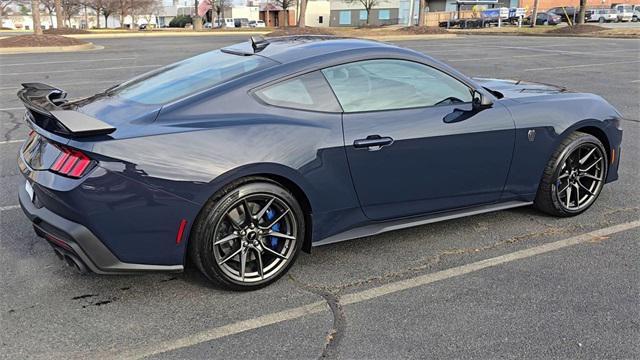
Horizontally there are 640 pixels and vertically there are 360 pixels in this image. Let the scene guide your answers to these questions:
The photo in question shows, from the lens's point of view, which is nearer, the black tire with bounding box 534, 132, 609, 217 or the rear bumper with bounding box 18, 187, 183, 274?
the rear bumper with bounding box 18, 187, 183, 274

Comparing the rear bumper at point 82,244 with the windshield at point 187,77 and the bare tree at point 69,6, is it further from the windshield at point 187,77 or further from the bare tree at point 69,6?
the bare tree at point 69,6

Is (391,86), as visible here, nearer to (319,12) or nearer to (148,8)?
(319,12)

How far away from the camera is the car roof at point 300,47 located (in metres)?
3.54

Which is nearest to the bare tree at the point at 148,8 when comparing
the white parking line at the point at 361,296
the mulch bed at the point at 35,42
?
the mulch bed at the point at 35,42

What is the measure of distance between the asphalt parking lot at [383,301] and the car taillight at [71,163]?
0.81 metres

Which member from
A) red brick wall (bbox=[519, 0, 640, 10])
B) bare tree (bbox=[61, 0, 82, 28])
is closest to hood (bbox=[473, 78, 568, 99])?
bare tree (bbox=[61, 0, 82, 28])

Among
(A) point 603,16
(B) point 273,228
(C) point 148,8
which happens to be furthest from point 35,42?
(C) point 148,8

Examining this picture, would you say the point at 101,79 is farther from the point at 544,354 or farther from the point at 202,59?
the point at 544,354

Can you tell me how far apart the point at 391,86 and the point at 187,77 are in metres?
1.38

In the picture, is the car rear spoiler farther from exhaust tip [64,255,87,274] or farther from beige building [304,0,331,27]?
beige building [304,0,331,27]

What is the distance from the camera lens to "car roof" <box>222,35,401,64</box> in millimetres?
3540

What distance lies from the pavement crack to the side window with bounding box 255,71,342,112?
1.11 metres

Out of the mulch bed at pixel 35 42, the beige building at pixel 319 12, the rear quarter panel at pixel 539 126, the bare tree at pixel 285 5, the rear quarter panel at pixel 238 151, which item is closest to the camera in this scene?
the rear quarter panel at pixel 238 151

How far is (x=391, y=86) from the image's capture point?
3646 mm
